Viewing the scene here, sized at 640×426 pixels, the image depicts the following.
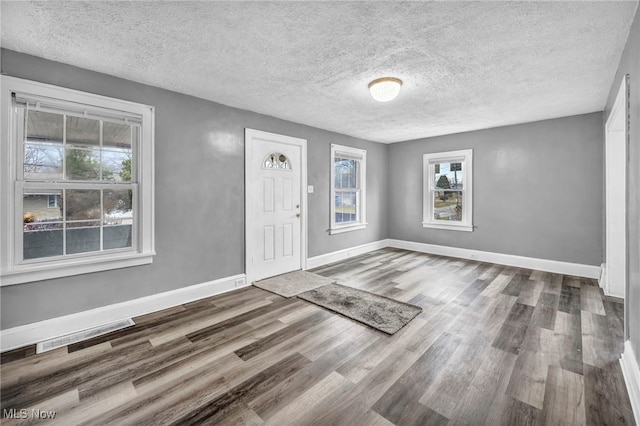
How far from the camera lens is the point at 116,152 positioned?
9.50 ft

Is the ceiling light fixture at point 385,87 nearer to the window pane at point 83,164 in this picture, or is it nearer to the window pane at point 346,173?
the window pane at point 346,173

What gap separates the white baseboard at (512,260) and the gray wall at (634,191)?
271cm

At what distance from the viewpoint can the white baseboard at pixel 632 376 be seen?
1.61m

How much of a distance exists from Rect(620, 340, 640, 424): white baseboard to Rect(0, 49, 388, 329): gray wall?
12.4 ft

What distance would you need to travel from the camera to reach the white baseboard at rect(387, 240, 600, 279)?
424cm

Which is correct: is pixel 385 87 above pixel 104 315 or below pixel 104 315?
above

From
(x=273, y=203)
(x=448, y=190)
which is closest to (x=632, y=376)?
(x=273, y=203)

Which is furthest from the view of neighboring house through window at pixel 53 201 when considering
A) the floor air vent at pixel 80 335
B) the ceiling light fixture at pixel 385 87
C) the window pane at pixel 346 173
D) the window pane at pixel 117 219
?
the window pane at pixel 346 173

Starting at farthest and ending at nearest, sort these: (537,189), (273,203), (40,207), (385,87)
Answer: (537,189) → (273,203) → (385,87) → (40,207)

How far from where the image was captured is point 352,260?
5438 mm

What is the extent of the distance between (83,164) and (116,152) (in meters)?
0.31

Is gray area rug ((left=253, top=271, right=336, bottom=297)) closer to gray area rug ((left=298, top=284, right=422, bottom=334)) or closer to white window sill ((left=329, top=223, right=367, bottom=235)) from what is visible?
Answer: gray area rug ((left=298, top=284, right=422, bottom=334))

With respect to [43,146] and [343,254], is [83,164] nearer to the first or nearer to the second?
[43,146]

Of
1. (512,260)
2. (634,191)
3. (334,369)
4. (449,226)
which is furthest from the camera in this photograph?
(449,226)
